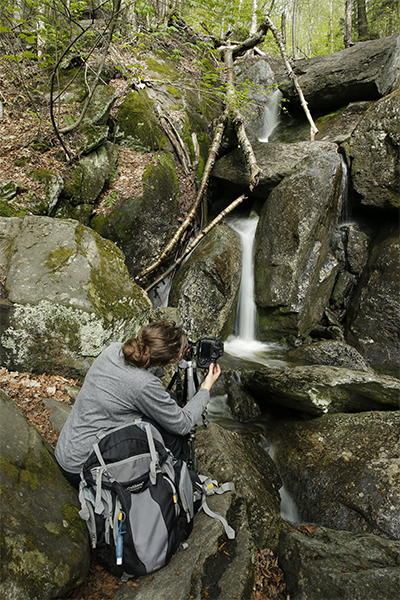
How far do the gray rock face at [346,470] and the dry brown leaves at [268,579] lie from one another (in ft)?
3.96

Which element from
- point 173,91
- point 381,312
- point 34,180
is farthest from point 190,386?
→ point 173,91

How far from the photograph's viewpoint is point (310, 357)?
7.45 meters

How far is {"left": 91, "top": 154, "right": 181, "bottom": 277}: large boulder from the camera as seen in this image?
7461 mm

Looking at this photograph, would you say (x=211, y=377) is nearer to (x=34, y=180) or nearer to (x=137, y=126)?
(x=34, y=180)

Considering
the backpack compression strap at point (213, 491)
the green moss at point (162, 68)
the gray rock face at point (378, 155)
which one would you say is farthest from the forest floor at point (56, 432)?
the green moss at point (162, 68)

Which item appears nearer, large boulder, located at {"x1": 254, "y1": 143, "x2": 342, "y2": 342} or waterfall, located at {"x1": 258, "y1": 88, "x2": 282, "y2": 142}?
large boulder, located at {"x1": 254, "y1": 143, "x2": 342, "y2": 342}

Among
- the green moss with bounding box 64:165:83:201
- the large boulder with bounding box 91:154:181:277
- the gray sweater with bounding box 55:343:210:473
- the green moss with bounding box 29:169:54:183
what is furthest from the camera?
the large boulder with bounding box 91:154:181:277

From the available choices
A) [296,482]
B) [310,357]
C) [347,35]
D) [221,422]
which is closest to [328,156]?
[310,357]

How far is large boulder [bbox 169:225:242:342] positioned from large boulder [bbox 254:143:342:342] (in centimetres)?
107

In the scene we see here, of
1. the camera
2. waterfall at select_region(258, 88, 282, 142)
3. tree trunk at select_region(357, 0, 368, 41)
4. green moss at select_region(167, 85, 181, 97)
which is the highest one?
tree trunk at select_region(357, 0, 368, 41)

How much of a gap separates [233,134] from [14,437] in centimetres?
1075

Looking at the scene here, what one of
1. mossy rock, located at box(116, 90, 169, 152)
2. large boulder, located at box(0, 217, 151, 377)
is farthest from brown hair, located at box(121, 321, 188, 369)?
mossy rock, located at box(116, 90, 169, 152)

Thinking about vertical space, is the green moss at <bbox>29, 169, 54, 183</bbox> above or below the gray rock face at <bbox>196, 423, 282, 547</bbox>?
above

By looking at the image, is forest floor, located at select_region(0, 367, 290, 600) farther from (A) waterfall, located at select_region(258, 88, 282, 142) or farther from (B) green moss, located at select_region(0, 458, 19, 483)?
(A) waterfall, located at select_region(258, 88, 282, 142)
